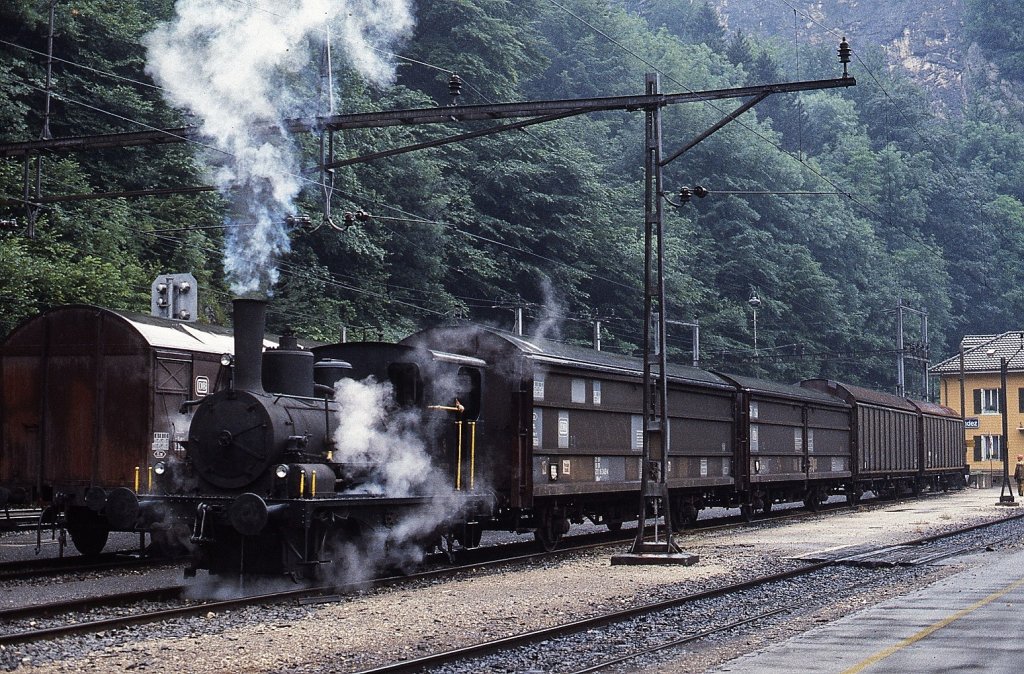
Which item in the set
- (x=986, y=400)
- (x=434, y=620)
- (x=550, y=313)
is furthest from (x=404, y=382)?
(x=986, y=400)

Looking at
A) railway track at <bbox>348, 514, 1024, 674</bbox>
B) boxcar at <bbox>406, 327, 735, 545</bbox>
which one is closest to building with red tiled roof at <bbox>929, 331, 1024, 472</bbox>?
boxcar at <bbox>406, 327, 735, 545</bbox>

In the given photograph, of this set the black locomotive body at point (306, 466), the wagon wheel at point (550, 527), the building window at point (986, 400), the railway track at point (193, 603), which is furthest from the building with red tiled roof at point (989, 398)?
the black locomotive body at point (306, 466)

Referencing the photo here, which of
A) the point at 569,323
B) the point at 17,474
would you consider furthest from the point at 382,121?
the point at 569,323

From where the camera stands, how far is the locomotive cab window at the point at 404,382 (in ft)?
49.4

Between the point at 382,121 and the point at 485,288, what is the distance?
1422 inches

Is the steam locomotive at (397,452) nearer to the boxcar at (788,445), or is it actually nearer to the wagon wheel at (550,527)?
the wagon wheel at (550,527)

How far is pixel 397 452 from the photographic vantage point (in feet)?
50.0

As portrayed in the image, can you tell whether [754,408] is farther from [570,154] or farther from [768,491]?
[570,154]

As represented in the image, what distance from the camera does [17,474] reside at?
18938 millimetres

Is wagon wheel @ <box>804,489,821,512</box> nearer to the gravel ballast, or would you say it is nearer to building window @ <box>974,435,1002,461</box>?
the gravel ballast

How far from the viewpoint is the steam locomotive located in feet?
44.9

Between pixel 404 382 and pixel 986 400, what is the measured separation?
6116cm

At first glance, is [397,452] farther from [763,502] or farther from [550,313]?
[550,313]

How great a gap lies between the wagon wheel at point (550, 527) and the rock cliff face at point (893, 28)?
155 metres
